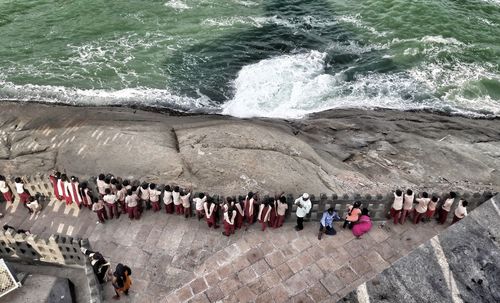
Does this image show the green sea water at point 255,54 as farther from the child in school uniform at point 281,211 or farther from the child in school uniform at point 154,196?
the child in school uniform at point 281,211

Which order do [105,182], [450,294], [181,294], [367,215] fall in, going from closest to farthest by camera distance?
[450,294]
[181,294]
[367,215]
[105,182]

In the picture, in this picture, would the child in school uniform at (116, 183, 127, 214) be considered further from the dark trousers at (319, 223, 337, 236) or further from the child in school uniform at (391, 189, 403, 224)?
the child in school uniform at (391, 189, 403, 224)

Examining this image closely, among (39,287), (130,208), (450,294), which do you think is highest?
(450,294)

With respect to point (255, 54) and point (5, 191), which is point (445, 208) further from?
point (255, 54)

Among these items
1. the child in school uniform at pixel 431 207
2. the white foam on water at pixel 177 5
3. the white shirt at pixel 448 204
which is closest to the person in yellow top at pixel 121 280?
the child in school uniform at pixel 431 207

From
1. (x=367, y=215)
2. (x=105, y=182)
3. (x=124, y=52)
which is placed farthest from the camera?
(x=124, y=52)

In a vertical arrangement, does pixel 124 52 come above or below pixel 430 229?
below

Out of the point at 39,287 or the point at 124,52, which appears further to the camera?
the point at 124,52

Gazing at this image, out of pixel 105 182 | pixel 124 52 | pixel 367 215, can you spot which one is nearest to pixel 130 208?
pixel 105 182

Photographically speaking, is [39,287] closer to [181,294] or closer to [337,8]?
[181,294]
